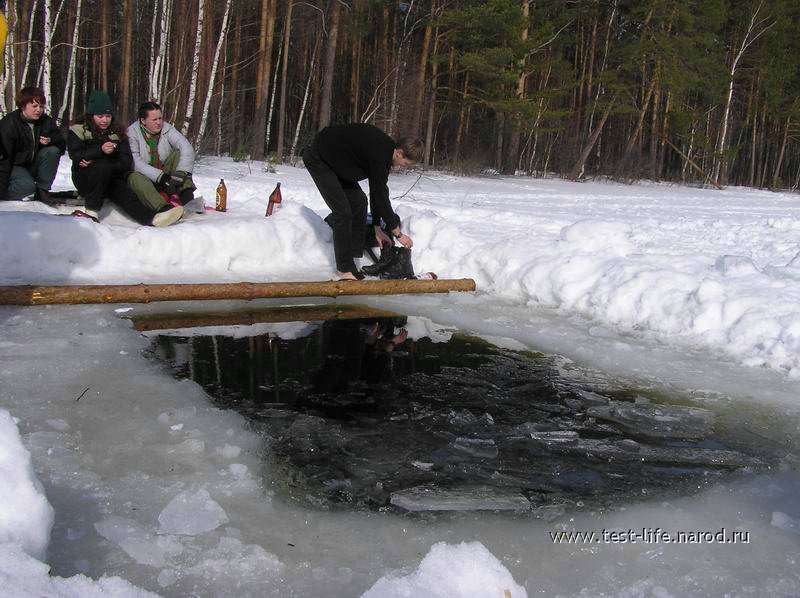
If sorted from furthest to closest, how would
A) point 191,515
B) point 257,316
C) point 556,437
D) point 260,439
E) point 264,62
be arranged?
1. point 264,62
2. point 257,316
3. point 556,437
4. point 260,439
5. point 191,515

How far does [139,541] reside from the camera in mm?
2016

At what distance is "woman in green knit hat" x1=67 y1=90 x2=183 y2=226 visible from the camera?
6.20 metres

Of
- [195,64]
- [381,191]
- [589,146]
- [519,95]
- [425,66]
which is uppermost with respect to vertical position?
[425,66]

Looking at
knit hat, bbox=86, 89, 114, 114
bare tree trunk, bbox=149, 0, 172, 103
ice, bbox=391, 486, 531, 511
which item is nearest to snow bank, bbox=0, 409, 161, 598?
ice, bbox=391, 486, 531, 511

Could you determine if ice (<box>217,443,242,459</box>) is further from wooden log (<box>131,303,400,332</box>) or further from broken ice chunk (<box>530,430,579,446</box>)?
wooden log (<box>131,303,400,332</box>)

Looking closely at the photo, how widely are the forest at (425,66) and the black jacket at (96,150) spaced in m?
7.84

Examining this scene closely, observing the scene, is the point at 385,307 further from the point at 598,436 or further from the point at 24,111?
the point at 24,111

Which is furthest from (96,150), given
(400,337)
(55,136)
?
(400,337)

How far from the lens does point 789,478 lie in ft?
9.05

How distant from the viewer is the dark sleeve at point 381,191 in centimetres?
558

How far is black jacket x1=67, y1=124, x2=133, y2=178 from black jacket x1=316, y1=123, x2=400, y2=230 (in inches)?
74.6

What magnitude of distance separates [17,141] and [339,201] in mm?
2995

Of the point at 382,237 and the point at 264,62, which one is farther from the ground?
the point at 264,62

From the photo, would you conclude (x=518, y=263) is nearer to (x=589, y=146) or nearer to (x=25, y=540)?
(x=25, y=540)
